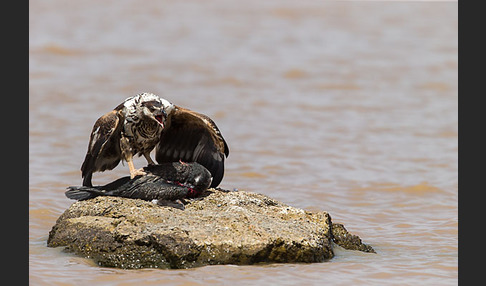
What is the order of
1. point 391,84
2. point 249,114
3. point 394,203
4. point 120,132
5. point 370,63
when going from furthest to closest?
point 370,63 → point 391,84 → point 249,114 → point 394,203 → point 120,132

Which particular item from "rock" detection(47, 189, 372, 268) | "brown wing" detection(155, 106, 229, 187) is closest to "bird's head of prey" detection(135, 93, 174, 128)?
"brown wing" detection(155, 106, 229, 187)

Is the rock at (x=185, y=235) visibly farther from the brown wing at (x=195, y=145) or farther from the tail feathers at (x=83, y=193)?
the brown wing at (x=195, y=145)

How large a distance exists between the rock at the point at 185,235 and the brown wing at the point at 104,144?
0.49 m

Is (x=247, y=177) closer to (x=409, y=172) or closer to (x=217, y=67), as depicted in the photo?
(x=409, y=172)

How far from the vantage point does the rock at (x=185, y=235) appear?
611 centimetres

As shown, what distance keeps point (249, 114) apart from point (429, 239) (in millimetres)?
6661

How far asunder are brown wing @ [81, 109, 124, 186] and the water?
84 cm

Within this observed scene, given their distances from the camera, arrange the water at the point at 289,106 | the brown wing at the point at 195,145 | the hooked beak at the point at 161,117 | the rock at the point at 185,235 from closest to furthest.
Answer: the rock at the point at 185,235 < the water at the point at 289,106 < the hooked beak at the point at 161,117 < the brown wing at the point at 195,145

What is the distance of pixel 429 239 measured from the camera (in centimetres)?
787

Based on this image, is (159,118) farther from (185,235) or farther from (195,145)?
(185,235)

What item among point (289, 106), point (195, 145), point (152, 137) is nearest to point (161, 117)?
point (152, 137)

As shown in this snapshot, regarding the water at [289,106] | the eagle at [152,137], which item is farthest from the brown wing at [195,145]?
the water at [289,106]

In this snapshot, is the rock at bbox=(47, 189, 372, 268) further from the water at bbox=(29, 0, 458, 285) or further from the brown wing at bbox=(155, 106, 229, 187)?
the brown wing at bbox=(155, 106, 229, 187)

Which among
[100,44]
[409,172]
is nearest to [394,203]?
[409,172]
